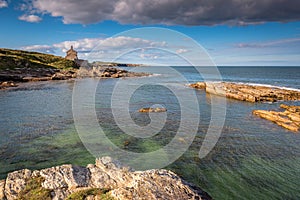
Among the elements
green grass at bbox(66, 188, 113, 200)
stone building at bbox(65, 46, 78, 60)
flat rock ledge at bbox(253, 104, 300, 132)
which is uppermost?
stone building at bbox(65, 46, 78, 60)

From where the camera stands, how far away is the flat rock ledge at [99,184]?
10523mm

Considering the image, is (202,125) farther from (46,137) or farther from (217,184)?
(46,137)

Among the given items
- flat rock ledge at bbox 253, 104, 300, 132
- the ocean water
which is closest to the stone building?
the ocean water

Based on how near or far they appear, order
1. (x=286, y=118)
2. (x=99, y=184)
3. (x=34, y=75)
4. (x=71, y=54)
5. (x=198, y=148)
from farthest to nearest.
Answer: (x=71, y=54) → (x=34, y=75) → (x=286, y=118) → (x=198, y=148) → (x=99, y=184)

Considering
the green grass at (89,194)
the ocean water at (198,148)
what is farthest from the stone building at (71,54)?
the green grass at (89,194)

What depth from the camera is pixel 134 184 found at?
11055 mm

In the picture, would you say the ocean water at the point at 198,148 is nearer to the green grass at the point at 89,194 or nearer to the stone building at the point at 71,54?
the green grass at the point at 89,194

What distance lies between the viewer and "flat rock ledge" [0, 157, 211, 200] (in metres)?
10.5

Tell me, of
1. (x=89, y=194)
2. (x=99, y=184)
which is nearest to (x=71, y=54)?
(x=99, y=184)

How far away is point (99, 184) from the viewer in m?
12.3

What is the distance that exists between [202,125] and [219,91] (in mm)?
35367

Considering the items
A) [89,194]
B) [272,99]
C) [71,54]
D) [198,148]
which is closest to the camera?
[89,194]

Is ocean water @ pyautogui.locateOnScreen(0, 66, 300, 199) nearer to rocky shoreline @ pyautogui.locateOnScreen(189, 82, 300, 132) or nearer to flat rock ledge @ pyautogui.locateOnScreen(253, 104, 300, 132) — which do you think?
flat rock ledge @ pyautogui.locateOnScreen(253, 104, 300, 132)

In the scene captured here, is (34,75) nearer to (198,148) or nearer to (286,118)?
(198,148)
